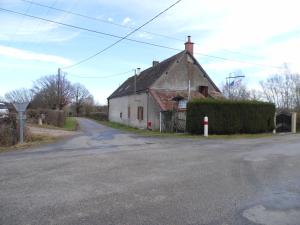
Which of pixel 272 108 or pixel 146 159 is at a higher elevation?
pixel 272 108

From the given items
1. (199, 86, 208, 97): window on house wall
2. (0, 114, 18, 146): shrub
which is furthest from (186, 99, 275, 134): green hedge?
(0, 114, 18, 146): shrub

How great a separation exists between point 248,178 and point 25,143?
1155 centimetres

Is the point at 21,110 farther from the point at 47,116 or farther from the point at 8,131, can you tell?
the point at 47,116

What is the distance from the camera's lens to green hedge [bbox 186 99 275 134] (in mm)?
22375

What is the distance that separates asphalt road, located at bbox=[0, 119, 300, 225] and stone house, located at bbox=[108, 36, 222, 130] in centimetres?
1626

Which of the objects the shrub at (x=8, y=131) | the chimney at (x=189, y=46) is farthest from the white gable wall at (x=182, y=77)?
the shrub at (x=8, y=131)

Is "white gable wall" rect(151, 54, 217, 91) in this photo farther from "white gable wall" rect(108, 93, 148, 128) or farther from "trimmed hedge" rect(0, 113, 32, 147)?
"trimmed hedge" rect(0, 113, 32, 147)

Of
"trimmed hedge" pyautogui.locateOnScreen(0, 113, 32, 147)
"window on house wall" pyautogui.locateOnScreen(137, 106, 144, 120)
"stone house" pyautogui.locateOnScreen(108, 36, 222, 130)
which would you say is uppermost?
"stone house" pyautogui.locateOnScreen(108, 36, 222, 130)

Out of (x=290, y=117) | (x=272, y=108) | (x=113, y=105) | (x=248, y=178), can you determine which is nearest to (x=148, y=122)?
(x=272, y=108)

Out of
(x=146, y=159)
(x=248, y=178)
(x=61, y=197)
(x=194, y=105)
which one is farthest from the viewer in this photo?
(x=194, y=105)

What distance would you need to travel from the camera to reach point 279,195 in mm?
6508

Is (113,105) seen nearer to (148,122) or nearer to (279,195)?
(148,122)

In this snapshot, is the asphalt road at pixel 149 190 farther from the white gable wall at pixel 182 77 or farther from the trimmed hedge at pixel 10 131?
→ the white gable wall at pixel 182 77

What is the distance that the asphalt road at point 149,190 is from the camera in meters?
5.10
